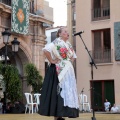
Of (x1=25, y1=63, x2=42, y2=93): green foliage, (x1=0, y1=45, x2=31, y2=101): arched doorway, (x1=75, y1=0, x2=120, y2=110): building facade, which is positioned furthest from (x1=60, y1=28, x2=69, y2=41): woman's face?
(x1=0, y1=45, x2=31, y2=101): arched doorway

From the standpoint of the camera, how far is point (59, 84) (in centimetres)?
556

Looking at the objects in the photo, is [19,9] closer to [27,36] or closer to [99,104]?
[27,36]

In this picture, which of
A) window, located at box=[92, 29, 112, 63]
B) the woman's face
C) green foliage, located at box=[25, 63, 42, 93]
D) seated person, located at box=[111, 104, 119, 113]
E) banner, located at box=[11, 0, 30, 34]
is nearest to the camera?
the woman's face

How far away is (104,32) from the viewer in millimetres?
23375

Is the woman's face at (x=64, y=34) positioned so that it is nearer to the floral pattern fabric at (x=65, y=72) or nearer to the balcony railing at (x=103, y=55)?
the floral pattern fabric at (x=65, y=72)

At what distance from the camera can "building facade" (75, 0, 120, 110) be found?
885 inches

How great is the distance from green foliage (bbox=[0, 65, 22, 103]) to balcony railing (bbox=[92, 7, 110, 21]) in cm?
875

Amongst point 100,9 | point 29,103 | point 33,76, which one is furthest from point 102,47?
point 29,103

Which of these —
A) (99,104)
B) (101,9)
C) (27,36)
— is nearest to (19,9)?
(27,36)

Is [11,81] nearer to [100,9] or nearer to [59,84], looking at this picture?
[100,9]

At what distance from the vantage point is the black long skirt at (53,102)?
5453 millimetres

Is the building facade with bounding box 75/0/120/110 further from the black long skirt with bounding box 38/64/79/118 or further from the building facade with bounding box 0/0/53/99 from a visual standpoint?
the black long skirt with bounding box 38/64/79/118

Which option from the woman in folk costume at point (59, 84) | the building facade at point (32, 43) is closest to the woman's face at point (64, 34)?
the woman in folk costume at point (59, 84)

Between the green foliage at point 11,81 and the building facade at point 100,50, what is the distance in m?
6.43
